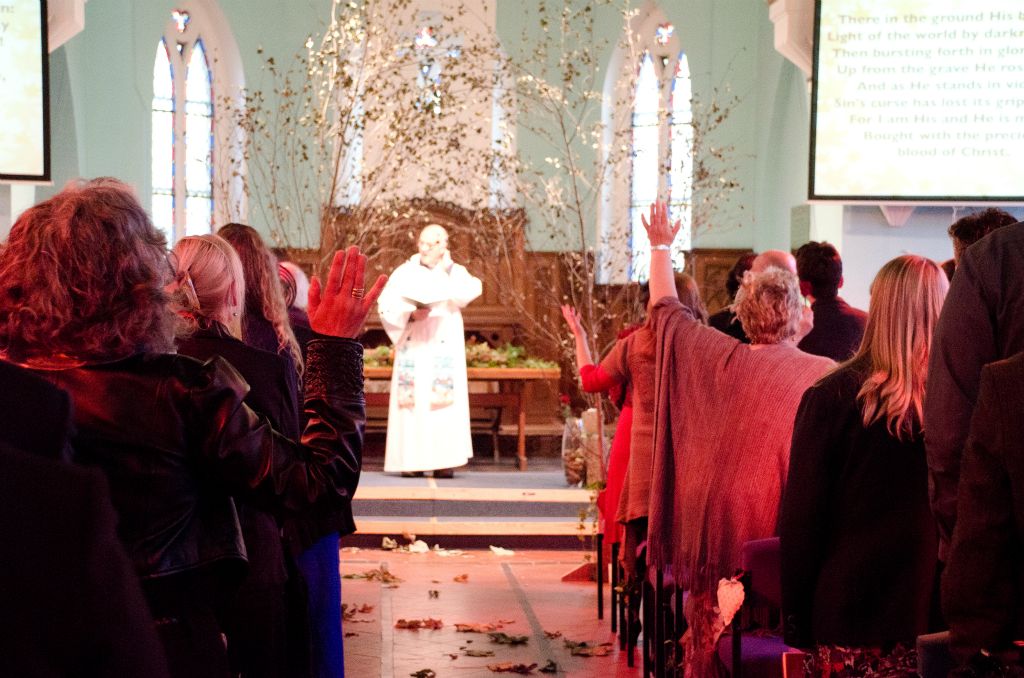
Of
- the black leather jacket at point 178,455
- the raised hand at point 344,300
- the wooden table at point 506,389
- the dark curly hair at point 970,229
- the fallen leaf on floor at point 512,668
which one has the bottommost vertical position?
the fallen leaf on floor at point 512,668

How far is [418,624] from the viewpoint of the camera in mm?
5625

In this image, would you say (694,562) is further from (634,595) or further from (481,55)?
(481,55)

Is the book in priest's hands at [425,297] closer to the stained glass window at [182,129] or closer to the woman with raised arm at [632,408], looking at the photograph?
the stained glass window at [182,129]

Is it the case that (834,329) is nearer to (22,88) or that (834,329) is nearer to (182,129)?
(22,88)

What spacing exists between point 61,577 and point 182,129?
466 inches

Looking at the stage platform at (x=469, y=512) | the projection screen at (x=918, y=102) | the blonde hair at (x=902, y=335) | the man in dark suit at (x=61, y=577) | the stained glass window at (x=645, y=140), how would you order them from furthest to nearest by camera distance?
the stained glass window at (x=645, y=140), the stage platform at (x=469, y=512), the projection screen at (x=918, y=102), the blonde hair at (x=902, y=335), the man in dark suit at (x=61, y=577)

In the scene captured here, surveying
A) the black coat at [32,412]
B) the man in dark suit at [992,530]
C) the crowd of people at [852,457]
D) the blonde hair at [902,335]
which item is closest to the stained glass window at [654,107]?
the crowd of people at [852,457]

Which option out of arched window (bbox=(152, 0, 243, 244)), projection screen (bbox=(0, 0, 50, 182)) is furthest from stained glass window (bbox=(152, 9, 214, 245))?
projection screen (bbox=(0, 0, 50, 182))

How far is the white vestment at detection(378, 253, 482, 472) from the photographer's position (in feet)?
30.5

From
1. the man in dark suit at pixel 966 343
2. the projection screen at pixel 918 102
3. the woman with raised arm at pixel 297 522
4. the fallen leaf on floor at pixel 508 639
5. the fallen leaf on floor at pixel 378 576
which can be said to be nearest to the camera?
the man in dark suit at pixel 966 343

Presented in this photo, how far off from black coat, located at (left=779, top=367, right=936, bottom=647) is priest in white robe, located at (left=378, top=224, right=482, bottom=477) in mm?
6510

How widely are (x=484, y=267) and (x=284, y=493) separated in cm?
1068

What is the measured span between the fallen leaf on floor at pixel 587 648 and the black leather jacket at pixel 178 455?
3535 mm

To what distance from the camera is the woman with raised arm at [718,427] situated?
347 cm
